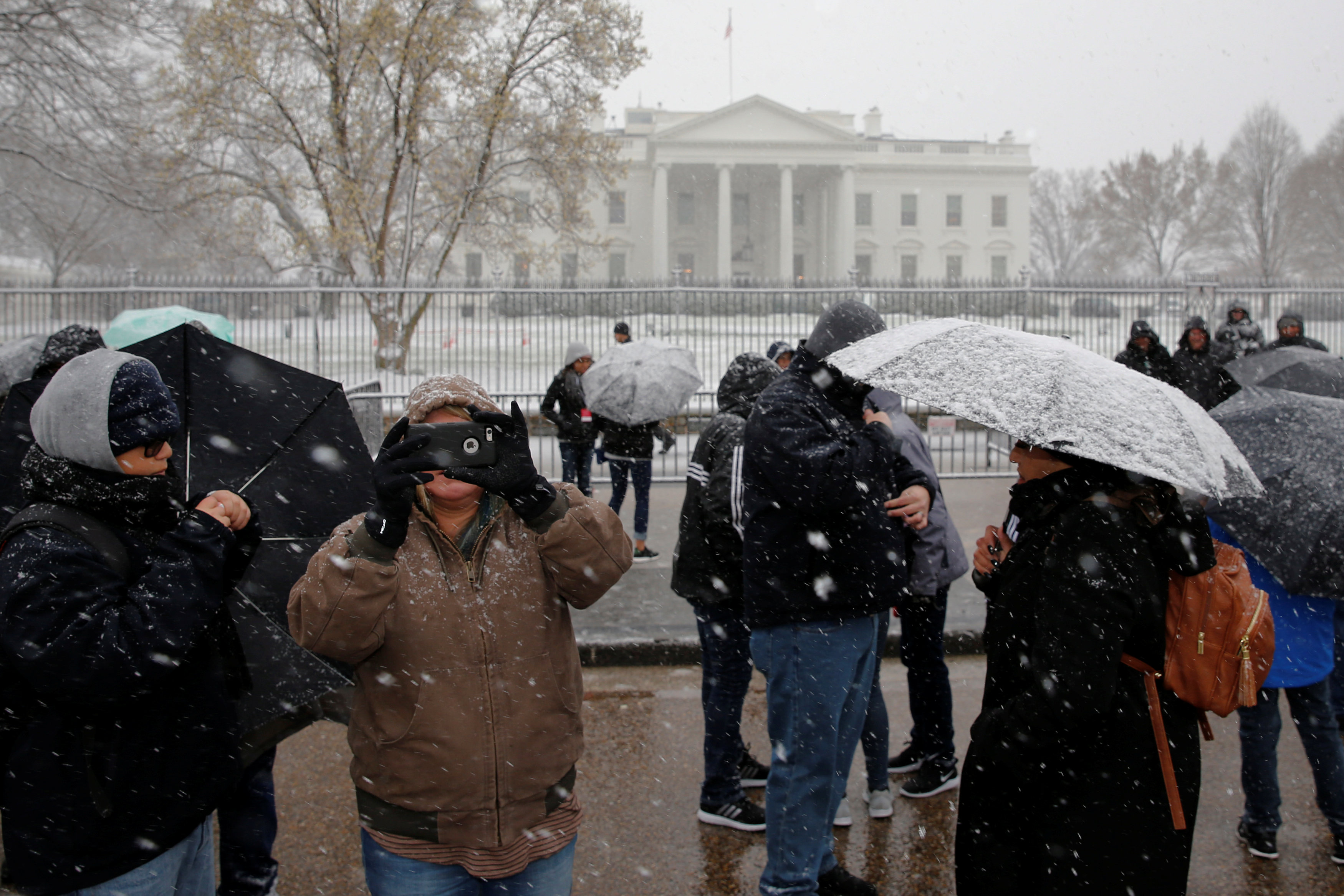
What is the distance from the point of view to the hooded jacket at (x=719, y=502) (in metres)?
3.65

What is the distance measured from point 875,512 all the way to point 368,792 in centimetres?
172

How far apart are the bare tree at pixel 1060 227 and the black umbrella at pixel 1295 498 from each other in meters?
71.7

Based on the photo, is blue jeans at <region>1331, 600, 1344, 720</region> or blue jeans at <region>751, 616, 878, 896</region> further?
blue jeans at <region>1331, 600, 1344, 720</region>

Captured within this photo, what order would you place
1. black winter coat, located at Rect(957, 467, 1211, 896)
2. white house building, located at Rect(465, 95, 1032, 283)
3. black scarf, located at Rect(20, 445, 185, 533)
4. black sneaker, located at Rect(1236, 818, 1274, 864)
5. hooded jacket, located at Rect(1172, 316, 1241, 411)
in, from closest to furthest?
black scarf, located at Rect(20, 445, 185, 533), black winter coat, located at Rect(957, 467, 1211, 896), black sneaker, located at Rect(1236, 818, 1274, 864), hooded jacket, located at Rect(1172, 316, 1241, 411), white house building, located at Rect(465, 95, 1032, 283)

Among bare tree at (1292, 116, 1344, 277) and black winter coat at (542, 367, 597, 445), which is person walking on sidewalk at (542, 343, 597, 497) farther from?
bare tree at (1292, 116, 1344, 277)

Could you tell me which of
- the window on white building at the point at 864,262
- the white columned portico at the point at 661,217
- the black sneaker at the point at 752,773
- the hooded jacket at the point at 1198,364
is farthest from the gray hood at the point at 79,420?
the window on white building at the point at 864,262

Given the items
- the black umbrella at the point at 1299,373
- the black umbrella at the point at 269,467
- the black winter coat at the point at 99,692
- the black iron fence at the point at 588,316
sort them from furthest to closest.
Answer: the black iron fence at the point at 588,316 < the black umbrella at the point at 1299,373 < the black umbrella at the point at 269,467 < the black winter coat at the point at 99,692

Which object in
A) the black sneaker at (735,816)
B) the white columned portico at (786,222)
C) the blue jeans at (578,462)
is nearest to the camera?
the black sneaker at (735,816)

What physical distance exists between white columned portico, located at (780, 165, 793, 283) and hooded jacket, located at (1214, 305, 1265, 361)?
46.9 metres

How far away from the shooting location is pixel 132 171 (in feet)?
59.8

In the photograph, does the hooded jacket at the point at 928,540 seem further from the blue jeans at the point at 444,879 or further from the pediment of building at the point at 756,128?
the pediment of building at the point at 756,128

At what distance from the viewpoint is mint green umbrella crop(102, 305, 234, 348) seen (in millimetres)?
4617

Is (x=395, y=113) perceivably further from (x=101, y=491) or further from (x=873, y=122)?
(x=873, y=122)

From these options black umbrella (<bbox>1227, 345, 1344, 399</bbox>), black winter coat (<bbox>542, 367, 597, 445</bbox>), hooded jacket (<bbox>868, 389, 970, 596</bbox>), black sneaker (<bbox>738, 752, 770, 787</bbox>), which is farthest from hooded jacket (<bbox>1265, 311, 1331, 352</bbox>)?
black winter coat (<bbox>542, 367, 597, 445</bbox>)
